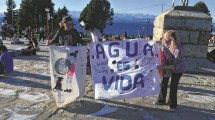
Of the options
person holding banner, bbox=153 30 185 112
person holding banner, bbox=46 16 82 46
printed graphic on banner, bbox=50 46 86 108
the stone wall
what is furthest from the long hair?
the stone wall

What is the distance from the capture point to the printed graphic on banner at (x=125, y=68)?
274 inches

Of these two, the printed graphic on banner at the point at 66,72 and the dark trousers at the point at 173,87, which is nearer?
the printed graphic on banner at the point at 66,72

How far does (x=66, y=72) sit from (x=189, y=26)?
6182 mm

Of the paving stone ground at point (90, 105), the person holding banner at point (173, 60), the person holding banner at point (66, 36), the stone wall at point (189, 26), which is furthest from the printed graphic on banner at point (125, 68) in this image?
the stone wall at point (189, 26)

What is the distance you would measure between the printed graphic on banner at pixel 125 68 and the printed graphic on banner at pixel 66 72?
12.9 inches

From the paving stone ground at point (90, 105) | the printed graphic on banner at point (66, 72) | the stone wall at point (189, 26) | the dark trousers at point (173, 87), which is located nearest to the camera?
the paving stone ground at point (90, 105)

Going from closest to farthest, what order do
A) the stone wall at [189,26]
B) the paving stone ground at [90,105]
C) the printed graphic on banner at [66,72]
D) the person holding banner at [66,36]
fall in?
the paving stone ground at [90,105], the printed graphic on banner at [66,72], the person holding banner at [66,36], the stone wall at [189,26]

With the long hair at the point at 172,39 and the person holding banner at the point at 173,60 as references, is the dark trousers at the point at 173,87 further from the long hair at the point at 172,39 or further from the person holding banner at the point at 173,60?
the long hair at the point at 172,39

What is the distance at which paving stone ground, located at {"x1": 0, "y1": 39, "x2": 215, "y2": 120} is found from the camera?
6602mm

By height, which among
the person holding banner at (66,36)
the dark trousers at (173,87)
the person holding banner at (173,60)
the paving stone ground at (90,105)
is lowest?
the paving stone ground at (90,105)

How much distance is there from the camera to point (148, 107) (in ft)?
23.9

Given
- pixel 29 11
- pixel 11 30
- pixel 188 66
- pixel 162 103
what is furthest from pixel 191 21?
pixel 29 11

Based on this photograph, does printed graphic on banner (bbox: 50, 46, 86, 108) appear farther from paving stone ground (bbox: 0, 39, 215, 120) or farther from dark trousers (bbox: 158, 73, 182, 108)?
dark trousers (bbox: 158, 73, 182, 108)

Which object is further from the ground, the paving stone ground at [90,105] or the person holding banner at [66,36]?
the person holding banner at [66,36]
